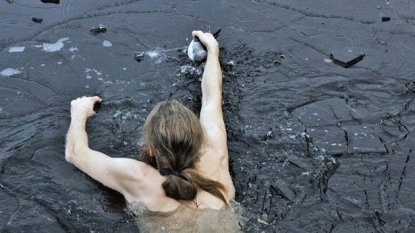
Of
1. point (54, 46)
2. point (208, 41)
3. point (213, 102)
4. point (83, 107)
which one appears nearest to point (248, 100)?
point (213, 102)

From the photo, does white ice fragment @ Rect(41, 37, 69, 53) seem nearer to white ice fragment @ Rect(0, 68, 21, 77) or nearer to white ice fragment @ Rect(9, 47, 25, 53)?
white ice fragment @ Rect(9, 47, 25, 53)

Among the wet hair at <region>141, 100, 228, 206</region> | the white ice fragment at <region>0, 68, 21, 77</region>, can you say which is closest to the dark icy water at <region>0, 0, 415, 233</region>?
the white ice fragment at <region>0, 68, 21, 77</region>

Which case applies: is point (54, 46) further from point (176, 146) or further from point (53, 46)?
point (176, 146)

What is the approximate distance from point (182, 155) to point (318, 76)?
7.78ft

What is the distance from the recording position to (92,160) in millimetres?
4320

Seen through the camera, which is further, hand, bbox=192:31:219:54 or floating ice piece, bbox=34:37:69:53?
floating ice piece, bbox=34:37:69:53

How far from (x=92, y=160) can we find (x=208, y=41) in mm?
1790

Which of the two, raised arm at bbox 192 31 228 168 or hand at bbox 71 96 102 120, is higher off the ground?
raised arm at bbox 192 31 228 168

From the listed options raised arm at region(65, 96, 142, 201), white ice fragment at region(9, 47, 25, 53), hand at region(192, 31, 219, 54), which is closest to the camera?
raised arm at region(65, 96, 142, 201)

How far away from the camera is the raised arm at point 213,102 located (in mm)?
4164

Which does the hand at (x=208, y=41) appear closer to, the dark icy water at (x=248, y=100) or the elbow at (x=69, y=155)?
the dark icy water at (x=248, y=100)

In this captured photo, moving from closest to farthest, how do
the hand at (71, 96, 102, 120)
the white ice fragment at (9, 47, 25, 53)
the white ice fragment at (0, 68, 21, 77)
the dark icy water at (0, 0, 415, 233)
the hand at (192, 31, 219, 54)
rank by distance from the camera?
the dark icy water at (0, 0, 415, 233), the hand at (71, 96, 102, 120), the hand at (192, 31, 219, 54), the white ice fragment at (0, 68, 21, 77), the white ice fragment at (9, 47, 25, 53)

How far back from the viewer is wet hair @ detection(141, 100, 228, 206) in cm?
348

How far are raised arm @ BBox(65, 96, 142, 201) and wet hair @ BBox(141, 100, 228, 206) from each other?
32 cm
